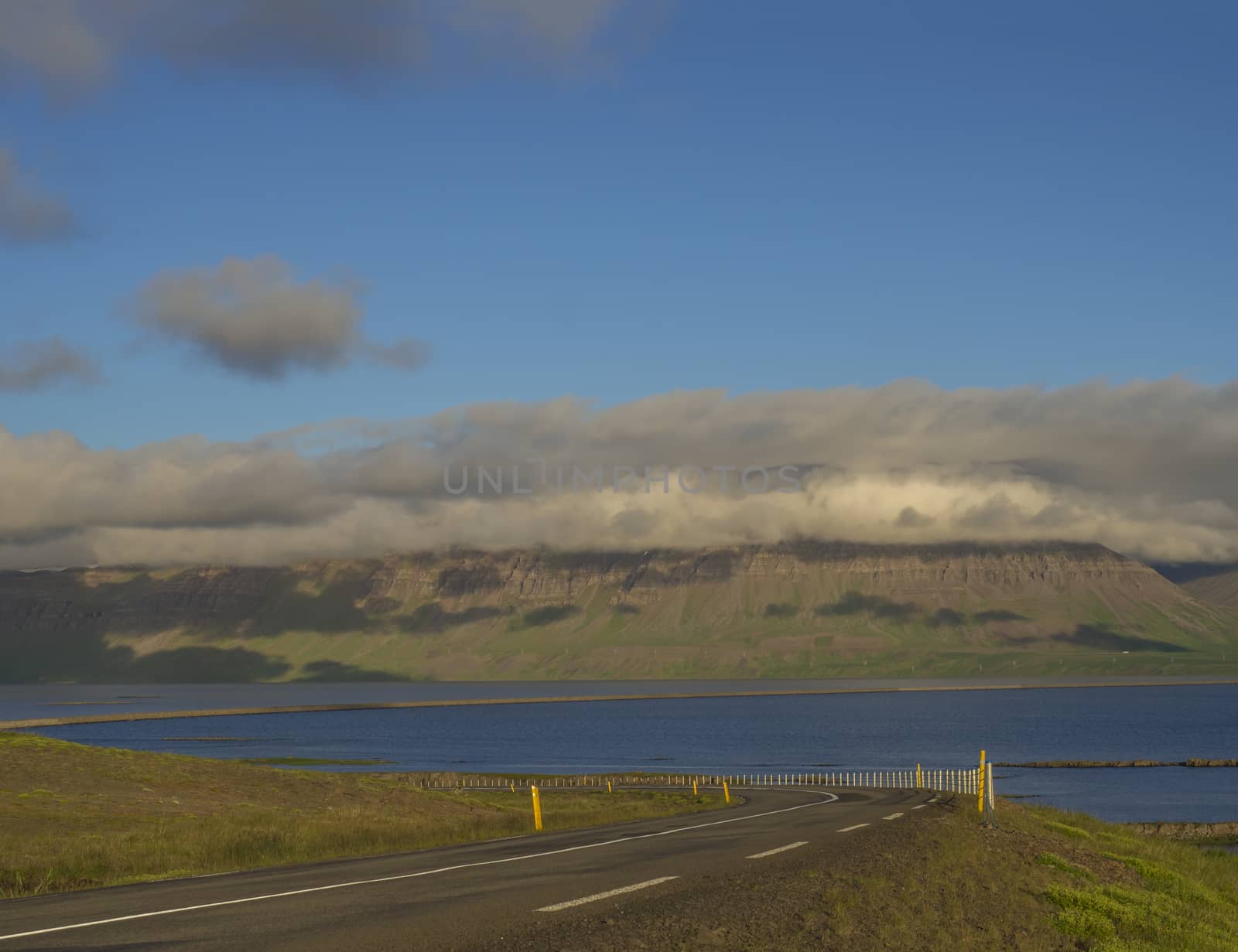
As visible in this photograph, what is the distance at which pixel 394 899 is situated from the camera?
56.9ft

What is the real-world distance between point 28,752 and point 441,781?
6115 centimetres

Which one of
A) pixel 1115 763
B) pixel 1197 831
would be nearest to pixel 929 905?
pixel 1197 831

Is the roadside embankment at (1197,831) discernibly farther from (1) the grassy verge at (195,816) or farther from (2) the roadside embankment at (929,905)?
(2) the roadside embankment at (929,905)

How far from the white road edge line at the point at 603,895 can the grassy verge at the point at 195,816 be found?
9.89m

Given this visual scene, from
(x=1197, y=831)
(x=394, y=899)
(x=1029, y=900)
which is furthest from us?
(x=1197, y=831)

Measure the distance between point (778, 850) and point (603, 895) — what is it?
8.61 metres

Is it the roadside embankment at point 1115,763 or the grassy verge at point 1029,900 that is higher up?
the grassy verge at point 1029,900

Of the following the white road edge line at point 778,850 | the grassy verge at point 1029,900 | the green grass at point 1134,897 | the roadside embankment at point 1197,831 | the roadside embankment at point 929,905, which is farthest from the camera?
the roadside embankment at point 1197,831

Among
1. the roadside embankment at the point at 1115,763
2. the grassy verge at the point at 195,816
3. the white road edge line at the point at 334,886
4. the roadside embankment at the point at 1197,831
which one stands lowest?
the roadside embankment at the point at 1115,763

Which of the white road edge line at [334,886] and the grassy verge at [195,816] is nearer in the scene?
the white road edge line at [334,886]

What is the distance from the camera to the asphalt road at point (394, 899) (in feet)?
45.9

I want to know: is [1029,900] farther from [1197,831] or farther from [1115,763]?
[1115,763]

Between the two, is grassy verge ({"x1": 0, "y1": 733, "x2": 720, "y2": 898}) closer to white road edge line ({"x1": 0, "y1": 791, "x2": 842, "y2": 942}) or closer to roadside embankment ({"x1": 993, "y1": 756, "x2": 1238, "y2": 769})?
white road edge line ({"x1": 0, "y1": 791, "x2": 842, "y2": 942})

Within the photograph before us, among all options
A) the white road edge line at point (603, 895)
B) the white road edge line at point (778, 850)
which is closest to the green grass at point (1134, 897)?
the white road edge line at point (778, 850)
